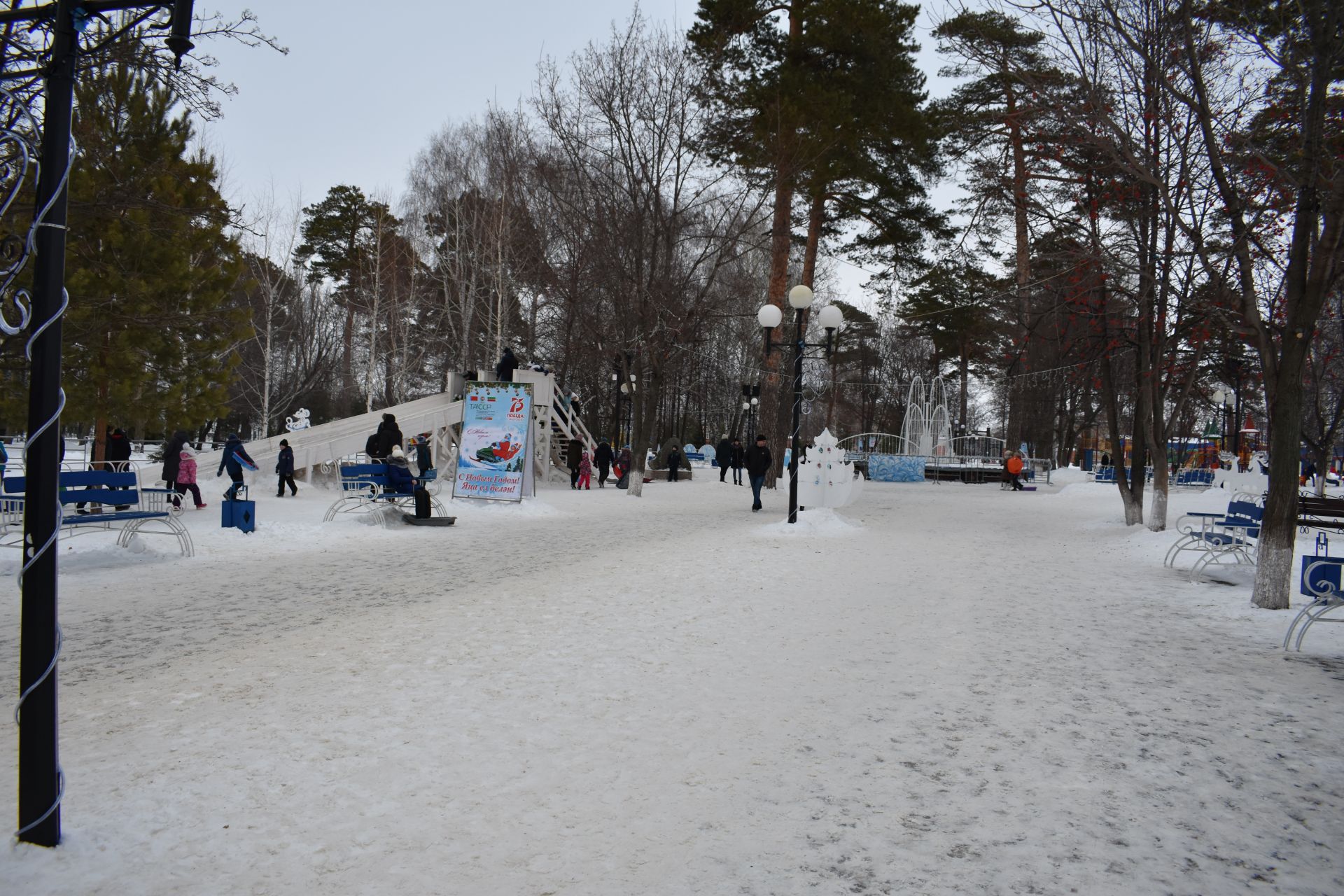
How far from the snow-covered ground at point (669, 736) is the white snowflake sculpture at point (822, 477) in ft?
22.1

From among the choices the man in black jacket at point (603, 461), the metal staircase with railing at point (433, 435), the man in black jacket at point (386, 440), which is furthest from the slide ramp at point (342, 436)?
the man in black jacket at point (603, 461)

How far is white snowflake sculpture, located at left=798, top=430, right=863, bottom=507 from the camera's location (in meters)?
16.8

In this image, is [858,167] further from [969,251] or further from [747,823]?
[747,823]

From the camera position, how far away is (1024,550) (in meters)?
13.7

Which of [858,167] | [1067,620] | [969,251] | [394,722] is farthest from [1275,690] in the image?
[858,167]

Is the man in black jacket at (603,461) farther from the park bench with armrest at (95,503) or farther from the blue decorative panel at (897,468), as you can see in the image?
the blue decorative panel at (897,468)

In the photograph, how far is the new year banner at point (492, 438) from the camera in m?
17.1

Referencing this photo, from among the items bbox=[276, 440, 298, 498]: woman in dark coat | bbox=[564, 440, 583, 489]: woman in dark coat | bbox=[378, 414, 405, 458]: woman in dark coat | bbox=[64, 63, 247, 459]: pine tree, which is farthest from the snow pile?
bbox=[564, 440, 583, 489]: woman in dark coat

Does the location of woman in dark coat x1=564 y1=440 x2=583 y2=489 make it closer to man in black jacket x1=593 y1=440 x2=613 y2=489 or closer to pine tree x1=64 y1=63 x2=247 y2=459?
man in black jacket x1=593 y1=440 x2=613 y2=489

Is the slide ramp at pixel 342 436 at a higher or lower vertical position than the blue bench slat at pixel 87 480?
higher

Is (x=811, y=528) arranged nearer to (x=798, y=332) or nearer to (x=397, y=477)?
(x=798, y=332)

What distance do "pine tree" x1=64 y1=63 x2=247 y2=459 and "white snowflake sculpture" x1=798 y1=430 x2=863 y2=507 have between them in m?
10.1

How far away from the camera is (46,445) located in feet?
10.1

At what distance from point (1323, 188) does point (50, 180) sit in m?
9.10
